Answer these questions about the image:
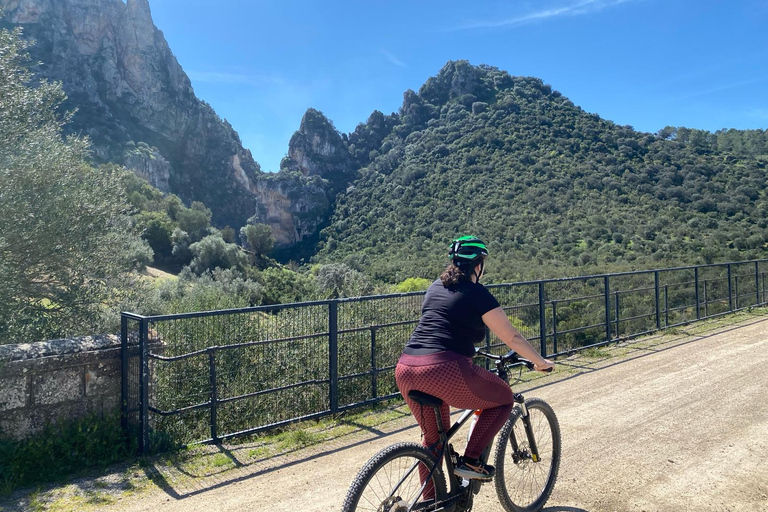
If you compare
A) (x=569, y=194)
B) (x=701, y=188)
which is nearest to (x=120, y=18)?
(x=569, y=194)

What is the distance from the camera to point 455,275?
109 inches

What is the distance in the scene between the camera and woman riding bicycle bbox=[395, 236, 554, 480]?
8.56ft

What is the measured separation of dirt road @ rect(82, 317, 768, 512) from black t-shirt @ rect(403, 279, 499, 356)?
146cm

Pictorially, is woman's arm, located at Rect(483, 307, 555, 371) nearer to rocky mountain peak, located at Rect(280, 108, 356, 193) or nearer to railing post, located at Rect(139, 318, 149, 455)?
railing post, located at Rect(139, 318, 149, 455)

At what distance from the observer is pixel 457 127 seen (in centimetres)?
8344

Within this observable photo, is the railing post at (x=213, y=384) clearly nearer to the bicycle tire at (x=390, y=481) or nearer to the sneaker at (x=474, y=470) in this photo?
the bicycle tire at (x=390, y=481)

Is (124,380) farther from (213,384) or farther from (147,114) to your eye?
(147,114)

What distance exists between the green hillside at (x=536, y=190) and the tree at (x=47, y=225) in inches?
1063

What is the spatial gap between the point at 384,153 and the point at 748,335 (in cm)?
8831

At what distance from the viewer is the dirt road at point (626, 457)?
11.6 feet

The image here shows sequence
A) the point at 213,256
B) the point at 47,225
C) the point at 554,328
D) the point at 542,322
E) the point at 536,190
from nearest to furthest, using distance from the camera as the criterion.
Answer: the point at 542,322 → the point at 554,328 → the point at 47,225 → the point at 213,256 → the point at 536,190

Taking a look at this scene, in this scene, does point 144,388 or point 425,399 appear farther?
point 144,388

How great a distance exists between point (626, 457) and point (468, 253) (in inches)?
107

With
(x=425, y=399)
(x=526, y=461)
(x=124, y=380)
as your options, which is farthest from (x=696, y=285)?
(x=124, y=380)
